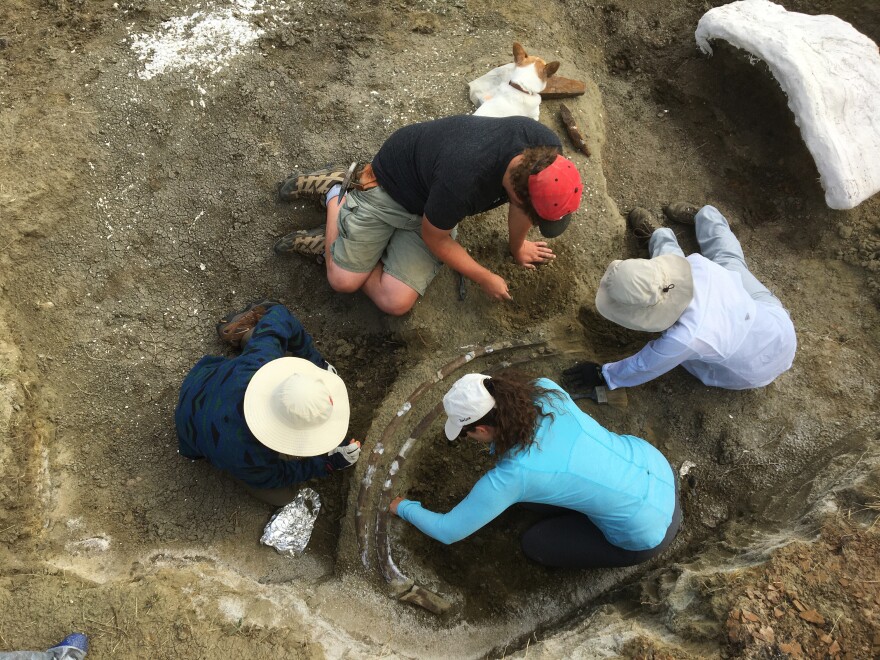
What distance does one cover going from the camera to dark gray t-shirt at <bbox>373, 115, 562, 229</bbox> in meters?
2.79

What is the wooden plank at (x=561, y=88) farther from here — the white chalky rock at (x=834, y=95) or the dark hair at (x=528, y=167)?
the dark hair at (x=528, y=167)

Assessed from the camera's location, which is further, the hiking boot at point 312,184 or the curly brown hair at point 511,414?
the hiking boot at point 312,184

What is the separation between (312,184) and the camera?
4.13 m

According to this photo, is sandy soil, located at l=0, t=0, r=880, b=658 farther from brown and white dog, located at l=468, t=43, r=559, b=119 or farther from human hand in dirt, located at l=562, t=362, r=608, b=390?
brown and white dog, located at l=468, t=43, r=559, b=119

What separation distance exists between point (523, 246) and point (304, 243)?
1.71 metres

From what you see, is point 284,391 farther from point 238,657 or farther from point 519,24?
point 519,24

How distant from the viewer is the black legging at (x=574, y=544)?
10.5 ft

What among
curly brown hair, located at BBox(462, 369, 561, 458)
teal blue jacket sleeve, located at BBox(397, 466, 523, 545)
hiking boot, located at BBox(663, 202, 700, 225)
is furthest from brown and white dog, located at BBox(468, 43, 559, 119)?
teal blue jacket sleeve, located at BBox(397, 466, 523, 545)

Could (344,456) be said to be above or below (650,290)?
below

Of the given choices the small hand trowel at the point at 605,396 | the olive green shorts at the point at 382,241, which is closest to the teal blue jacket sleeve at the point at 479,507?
the small hand trowel at the point at 605,396

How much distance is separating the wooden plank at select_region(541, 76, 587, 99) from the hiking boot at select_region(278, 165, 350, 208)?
6.18 ft

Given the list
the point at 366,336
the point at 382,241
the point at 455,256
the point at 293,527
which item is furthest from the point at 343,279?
the point at 293,527

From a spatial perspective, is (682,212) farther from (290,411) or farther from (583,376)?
(290,411)

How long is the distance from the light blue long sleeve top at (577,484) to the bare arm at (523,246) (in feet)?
3.69
